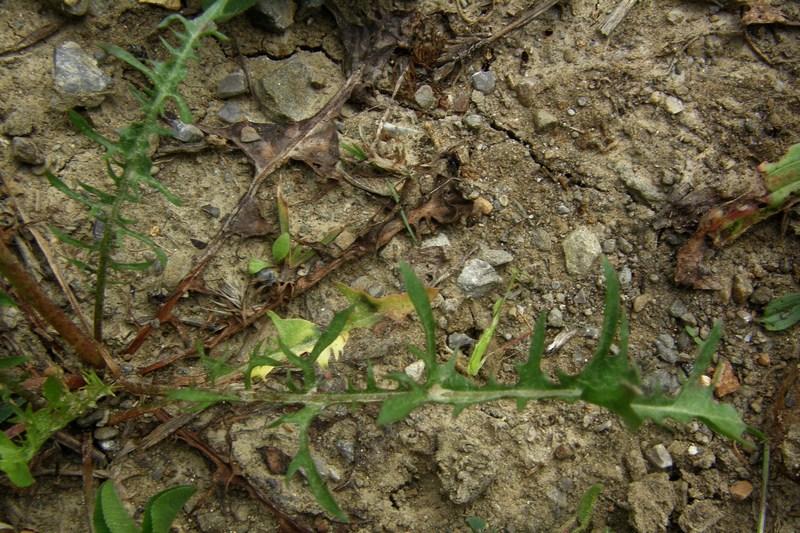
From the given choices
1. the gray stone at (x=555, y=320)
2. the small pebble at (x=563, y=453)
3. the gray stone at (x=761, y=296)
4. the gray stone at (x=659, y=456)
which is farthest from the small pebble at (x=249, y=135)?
the gray stone at (x=761, y=296)

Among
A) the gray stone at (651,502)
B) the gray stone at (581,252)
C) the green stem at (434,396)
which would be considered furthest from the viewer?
the gray stone at (581,252)

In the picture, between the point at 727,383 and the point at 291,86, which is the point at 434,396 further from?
the point at 291,86

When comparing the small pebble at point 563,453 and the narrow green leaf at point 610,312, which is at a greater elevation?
the narrow green leaf at point 610,312

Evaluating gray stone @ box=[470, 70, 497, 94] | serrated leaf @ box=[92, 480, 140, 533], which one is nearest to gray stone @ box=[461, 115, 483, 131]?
gray stone @ box=[470, 70, 497, 94]

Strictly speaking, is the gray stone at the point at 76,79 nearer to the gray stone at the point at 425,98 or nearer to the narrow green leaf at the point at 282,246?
the narrow green leaf at the point at 282,246

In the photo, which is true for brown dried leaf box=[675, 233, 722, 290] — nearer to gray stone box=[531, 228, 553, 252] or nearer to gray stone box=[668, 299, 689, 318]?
gray stone box=[668, 299, 689, 318]

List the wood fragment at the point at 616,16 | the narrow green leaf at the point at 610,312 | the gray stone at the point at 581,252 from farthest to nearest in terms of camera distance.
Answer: the wood fragment at the point at 616,16
the gray stone at the point at 581,252
the narrow green leaf at the point at 610,312
